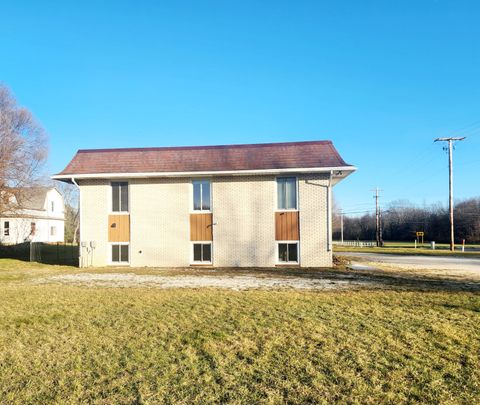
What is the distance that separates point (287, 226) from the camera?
54.4ft

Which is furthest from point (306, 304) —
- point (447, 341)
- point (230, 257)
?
point (230, 257)

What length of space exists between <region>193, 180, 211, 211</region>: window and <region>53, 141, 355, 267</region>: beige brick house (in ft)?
0.17

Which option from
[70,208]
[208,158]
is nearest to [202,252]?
[208,158]

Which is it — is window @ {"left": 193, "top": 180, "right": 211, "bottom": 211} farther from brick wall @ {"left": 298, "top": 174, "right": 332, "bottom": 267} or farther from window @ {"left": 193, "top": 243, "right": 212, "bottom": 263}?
brick wall @ {"left": 298, "top": 174, "right": 332, "bottom": 267}

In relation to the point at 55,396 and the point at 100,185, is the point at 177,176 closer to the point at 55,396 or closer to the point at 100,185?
the point at 100,185

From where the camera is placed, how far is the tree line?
186 feet

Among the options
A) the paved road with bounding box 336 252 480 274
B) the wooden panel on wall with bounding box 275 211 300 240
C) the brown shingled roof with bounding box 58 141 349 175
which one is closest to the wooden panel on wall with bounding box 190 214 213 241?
the brown shingled roof with bounding box 58 141 349 175

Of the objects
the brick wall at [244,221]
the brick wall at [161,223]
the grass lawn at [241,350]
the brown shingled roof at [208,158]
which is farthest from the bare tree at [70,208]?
the grass lawn at [241,350]

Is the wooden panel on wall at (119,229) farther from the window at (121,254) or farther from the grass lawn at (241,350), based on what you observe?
the grass lawn at (241,350)

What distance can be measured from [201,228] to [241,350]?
40.5 ft

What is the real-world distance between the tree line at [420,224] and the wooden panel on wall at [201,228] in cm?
5123

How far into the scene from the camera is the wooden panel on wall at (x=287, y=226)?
1653cm

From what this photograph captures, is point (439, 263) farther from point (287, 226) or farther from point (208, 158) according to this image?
point (208, 158)

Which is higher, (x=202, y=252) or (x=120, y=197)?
(x=120, y=197)
